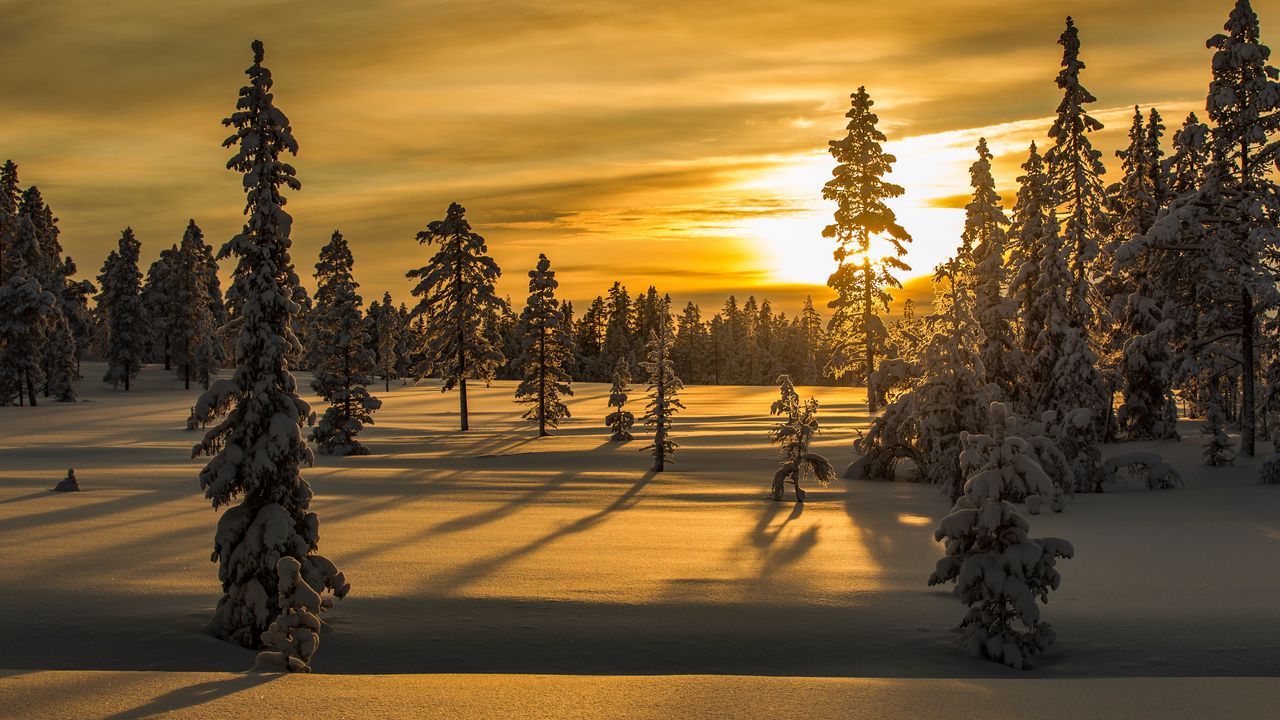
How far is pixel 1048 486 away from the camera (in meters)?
10.9

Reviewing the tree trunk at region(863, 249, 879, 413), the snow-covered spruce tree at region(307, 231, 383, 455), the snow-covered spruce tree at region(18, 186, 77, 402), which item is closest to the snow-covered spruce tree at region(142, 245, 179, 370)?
the snow-covered spruce tree at region(18, 186, 77, 402)

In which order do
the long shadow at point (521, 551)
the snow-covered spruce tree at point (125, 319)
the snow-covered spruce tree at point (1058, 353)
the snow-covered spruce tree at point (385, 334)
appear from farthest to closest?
the snow-covered spruce tree at point (385, 334)
the snow-covered spruce tree at point (125, 319)
the snow-covered spruce tree at point (1058, 353)
the long shadow at point (521, 551)

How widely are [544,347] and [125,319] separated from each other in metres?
52.7

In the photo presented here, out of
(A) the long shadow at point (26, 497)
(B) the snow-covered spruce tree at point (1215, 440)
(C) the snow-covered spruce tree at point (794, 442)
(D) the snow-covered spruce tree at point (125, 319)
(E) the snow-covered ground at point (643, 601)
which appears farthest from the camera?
(D) the snow-covered spruce tree at point (125, 319)

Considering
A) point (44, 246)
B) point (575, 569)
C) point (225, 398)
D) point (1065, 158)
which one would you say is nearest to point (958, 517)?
point (575, 569)

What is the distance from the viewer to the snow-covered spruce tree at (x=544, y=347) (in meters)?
51.0

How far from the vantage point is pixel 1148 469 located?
2628 cm

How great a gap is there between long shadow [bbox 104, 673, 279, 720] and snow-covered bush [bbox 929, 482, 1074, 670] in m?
7.74

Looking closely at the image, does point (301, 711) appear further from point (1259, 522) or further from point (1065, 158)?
point (1065, 158)

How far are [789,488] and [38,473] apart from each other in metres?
23.7

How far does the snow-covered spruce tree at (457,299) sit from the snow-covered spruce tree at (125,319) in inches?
1763

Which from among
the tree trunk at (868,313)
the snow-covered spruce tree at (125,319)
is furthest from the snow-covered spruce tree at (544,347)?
the snow-covered spruce tree at (125,319)

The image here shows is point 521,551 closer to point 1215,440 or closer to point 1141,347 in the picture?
point 1215,440

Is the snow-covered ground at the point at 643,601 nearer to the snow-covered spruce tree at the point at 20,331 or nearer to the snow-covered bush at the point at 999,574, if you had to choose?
the snow-covered bush at the point at 999,574
